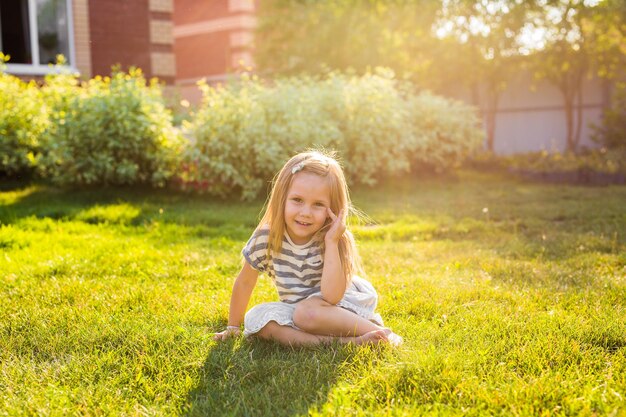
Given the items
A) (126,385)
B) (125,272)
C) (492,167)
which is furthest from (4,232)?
(492,167)

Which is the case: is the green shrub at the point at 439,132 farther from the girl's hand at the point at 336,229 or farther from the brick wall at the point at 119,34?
the girl's hand at the point at 336,229

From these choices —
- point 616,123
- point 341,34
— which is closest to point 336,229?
point 341,34

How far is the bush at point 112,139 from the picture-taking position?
8086 mm

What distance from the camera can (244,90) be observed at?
8773 mm

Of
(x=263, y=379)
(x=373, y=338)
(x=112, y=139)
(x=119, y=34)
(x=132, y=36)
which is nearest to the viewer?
(x=263, y=379)

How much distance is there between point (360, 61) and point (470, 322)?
12260mm

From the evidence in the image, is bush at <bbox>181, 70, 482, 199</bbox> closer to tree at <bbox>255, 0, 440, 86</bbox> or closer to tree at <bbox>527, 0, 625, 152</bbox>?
tree at <bbox>255, 0, 440, 86</bbox>

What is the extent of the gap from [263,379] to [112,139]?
6030mm

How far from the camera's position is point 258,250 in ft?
10.8

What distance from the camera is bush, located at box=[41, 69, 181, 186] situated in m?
8.09

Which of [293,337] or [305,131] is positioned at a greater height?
[305,131]

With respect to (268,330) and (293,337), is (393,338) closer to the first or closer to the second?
(293,337)

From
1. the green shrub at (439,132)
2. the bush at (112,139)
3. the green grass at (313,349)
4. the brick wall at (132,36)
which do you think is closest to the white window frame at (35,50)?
the brick wall at (132,36)

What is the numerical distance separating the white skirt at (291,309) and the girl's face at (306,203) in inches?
13.9
